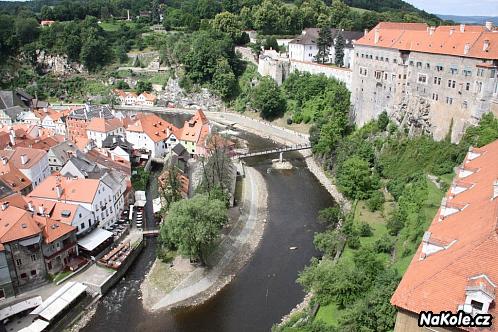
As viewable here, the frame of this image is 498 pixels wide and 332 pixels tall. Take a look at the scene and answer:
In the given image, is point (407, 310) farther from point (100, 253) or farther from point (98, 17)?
point (98, 17)

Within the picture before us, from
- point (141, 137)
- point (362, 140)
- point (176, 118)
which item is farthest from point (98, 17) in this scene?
point (362, 140)

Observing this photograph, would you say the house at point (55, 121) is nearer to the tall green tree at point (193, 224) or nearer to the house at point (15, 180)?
the house at point (15, 180)

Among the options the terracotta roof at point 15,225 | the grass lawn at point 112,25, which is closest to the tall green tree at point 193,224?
the terracotta roof at point 15,225

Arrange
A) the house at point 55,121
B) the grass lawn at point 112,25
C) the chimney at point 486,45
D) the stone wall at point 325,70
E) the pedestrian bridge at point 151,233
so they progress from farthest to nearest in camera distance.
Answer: the grass lawn at point 112,25, the house at point 55,121, the stone wall at point 325,70, the chimney at point 486,45, the pedestrian bridge at point 151,233

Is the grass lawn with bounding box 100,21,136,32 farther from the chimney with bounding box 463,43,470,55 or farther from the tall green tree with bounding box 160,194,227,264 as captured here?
the tall green tree with bounding box 160,194,227,264

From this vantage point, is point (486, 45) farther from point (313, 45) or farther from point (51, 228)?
point (313, 45)

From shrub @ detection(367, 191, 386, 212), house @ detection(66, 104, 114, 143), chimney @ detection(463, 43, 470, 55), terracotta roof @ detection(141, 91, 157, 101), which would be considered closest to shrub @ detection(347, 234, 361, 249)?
shrub @ detection(367, 191, 386, 212)

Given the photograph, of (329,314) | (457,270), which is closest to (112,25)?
(329,314)
